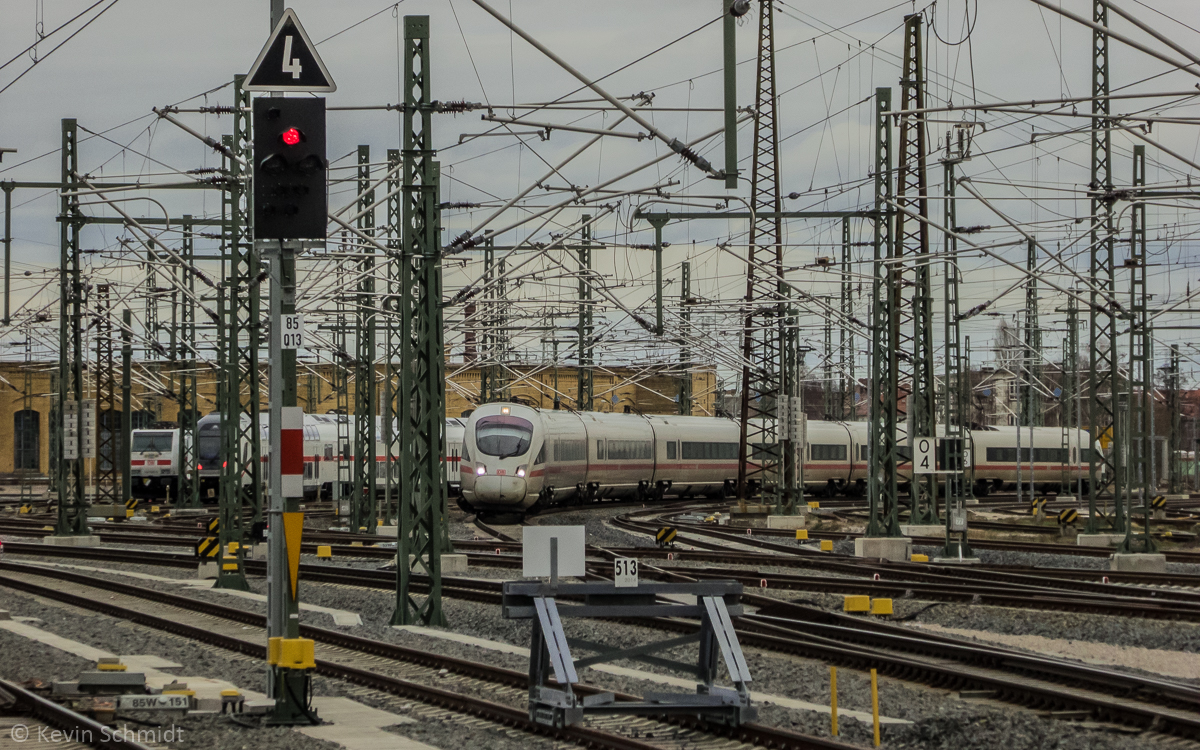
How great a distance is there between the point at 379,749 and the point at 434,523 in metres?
8.54

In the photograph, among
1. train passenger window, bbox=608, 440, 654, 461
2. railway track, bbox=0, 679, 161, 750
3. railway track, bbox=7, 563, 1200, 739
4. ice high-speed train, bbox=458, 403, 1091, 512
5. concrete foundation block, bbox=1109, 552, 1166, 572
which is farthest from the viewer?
train passenger window, bbox=608, 440, 654, 461

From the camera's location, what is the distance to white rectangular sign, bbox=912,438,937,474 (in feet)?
90.4

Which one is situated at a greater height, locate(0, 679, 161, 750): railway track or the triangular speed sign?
the triangular speed sign

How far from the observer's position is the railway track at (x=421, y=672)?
11.2 m

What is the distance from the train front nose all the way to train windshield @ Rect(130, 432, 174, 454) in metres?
23.8

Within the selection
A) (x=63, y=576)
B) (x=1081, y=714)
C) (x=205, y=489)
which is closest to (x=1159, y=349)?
(x=205, y=489)

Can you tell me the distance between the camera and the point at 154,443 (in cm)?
6425

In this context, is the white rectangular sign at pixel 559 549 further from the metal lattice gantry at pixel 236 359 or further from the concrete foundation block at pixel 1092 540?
the concrete foundation block at pixel 1092 540

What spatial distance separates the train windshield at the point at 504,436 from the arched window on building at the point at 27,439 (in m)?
54.0

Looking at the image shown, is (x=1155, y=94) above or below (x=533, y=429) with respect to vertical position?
above

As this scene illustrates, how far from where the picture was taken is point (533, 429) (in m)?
44.9

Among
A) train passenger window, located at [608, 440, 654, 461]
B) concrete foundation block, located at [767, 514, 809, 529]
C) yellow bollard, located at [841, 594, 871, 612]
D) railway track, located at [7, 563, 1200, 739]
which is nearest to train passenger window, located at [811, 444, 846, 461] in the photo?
train passenger window, located at [608, 440, 654, 461]

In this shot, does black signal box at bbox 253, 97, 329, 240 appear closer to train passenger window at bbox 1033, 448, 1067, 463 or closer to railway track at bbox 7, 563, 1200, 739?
railway track at bbox 7, 563, 1200, 739

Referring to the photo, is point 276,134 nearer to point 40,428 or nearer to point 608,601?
point 608,601
